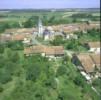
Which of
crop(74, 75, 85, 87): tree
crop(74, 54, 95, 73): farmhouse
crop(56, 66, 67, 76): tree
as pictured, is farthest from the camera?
crop(74, 54, 95, 73): farmhouse

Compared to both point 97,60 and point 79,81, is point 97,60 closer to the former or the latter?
point 97,60

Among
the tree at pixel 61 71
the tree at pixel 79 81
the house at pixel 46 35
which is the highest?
the house at pixel 46 35

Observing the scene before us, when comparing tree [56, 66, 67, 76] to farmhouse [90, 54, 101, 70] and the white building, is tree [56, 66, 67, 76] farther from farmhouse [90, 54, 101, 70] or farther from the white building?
the white building

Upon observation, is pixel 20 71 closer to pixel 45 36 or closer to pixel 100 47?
pixel 100 47

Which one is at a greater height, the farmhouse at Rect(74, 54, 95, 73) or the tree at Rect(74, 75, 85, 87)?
the farmhouse at Rect(74, 54, 95, 73)

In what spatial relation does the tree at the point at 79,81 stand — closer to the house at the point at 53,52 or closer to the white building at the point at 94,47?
the house at the point at 53,52

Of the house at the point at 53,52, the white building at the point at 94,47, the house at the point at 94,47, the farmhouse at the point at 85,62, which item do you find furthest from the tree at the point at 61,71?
the white building at the point at 94,47

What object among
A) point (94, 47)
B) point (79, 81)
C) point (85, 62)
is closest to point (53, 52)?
point (94, 47)

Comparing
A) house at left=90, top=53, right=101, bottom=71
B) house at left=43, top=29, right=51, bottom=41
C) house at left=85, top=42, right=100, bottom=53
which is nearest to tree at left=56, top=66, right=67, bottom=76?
house at left=90, top=53, right=101, bottom=71

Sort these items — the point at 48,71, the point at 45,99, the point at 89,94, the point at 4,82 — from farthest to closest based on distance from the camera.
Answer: the point at 48,71
the point at 4,82
the point at 89,94
the point at 45,99

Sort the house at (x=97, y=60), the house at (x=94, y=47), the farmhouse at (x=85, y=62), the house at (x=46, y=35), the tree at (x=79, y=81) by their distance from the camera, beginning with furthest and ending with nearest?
1. the house at (x=46, y=35)
2. the house at (x=94, y=47)
3. the house at (x=97, y=60)
4. the farmhouse at (x=85, y=62)
5. the tree at (x=79, y=81)

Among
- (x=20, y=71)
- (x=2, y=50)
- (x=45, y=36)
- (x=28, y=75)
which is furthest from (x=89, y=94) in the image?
(x=45, y=36)
